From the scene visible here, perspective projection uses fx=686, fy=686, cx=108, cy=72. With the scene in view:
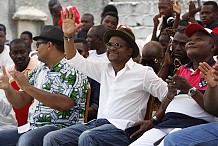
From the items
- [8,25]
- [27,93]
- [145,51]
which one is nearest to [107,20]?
[145,51]

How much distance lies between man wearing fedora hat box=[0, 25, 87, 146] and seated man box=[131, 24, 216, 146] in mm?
1075

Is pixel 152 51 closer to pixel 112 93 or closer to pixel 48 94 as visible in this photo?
pixel 112 93

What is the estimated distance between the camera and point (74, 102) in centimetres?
742

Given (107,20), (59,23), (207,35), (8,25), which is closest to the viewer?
(207,35)

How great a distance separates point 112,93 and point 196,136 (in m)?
1.50

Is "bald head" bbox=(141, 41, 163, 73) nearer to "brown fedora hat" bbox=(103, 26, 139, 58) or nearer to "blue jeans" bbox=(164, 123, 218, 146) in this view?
"brown fedora hat" bbox=(103, 26, 139, 58)

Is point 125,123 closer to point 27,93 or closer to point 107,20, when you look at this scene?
point 27,93

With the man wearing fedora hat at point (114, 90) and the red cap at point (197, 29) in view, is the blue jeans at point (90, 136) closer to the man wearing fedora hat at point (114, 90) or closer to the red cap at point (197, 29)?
the man wearing fedora hat at point (114, 90)

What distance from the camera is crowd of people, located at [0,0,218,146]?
656 cm

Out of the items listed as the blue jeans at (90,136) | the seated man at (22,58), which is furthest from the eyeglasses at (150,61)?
the seated man at (22,58)

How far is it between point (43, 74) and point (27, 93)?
0.29 meters

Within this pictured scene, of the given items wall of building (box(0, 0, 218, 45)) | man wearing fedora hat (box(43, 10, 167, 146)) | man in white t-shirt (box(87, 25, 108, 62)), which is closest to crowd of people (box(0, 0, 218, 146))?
man wearing fedora hat (box(43, 10, 167, 146))

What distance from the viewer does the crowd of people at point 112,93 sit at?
6562mm

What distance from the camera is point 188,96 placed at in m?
6.64
